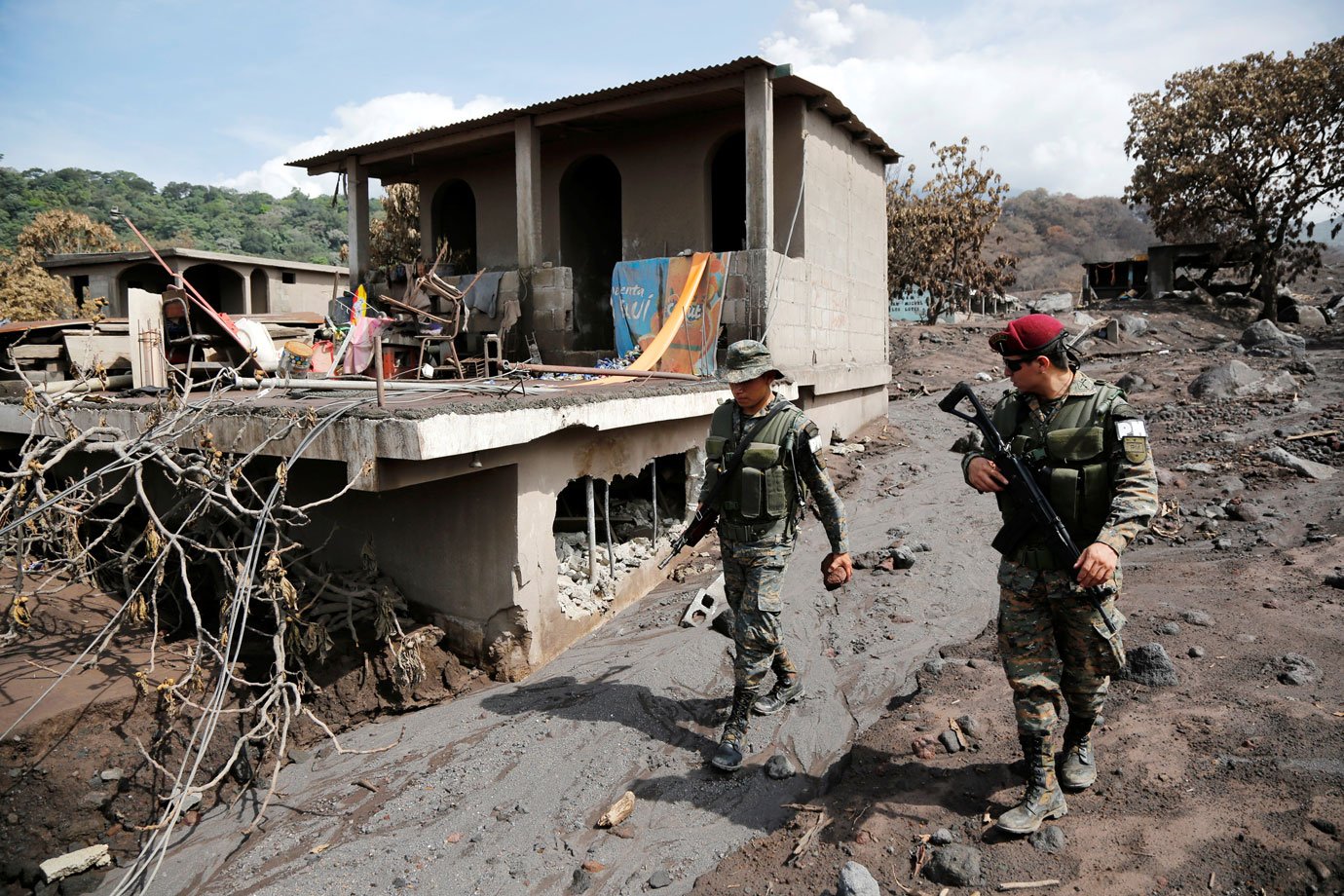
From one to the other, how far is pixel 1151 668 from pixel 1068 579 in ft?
4.45

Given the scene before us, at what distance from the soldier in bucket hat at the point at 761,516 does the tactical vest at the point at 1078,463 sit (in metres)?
1.03

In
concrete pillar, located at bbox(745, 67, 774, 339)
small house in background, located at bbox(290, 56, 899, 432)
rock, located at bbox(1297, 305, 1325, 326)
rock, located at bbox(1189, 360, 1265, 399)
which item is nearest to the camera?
concrete pillar, located at bbox(745, 67, 774, 339)

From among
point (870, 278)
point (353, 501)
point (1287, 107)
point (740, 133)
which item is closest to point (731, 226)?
point (870, 278)

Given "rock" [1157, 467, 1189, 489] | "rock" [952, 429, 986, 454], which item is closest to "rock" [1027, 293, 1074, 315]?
"rock" [952, 429, 986, 454]

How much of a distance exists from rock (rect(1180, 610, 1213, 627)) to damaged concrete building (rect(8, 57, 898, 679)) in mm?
3680

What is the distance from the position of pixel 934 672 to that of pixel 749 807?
1.46 metres

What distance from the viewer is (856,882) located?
2715 mm

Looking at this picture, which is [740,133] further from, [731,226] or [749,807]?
[749,807]

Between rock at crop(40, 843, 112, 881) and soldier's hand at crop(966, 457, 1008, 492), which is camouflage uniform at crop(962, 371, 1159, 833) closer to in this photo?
soldier's hand at crop(966, 457, 1008, 492)

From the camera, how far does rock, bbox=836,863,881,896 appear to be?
2.69 m

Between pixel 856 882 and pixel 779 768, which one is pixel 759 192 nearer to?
pixel 779 768

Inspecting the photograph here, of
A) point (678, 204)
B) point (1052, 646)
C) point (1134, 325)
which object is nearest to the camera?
point (1052, 646)

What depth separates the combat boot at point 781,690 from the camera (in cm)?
418

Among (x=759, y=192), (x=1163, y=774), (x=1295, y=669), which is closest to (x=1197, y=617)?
(x=1295, y=669)
